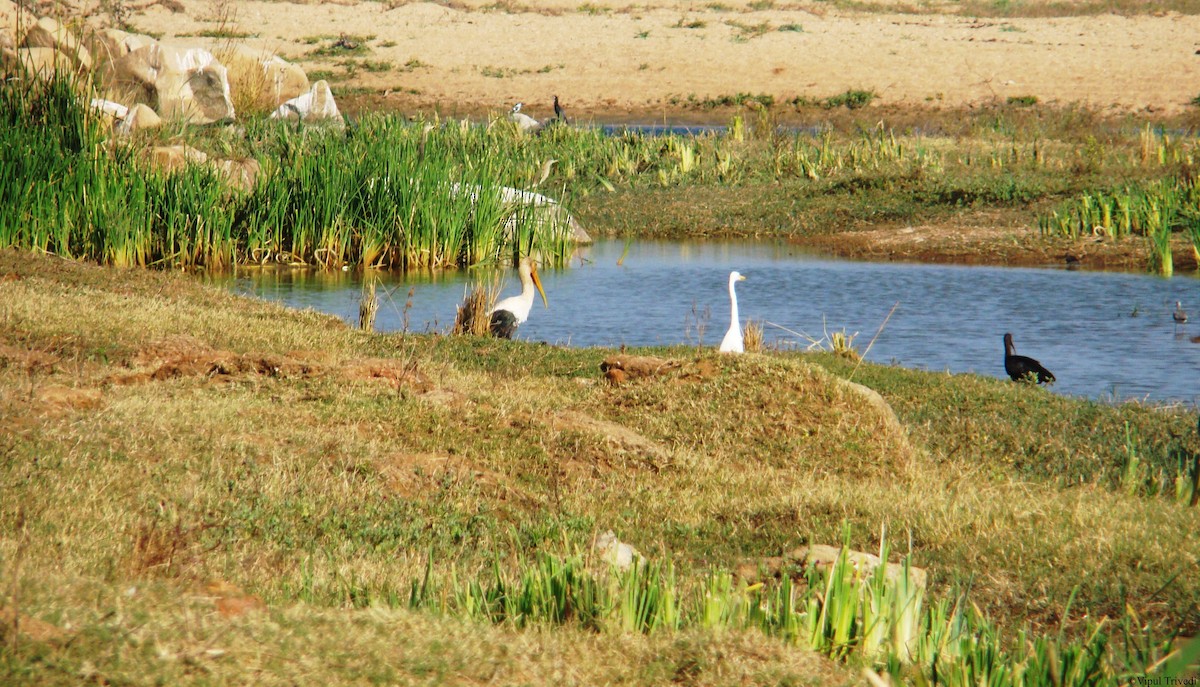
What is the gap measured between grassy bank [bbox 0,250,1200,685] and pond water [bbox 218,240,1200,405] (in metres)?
2.08

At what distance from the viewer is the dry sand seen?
36688 mm

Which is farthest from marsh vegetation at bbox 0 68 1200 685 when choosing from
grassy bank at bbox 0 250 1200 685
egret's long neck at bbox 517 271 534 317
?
egret's long neck at bbox 517 271 534 317

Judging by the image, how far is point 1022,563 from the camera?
607cm

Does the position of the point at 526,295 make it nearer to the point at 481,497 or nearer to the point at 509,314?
the point at 509,314

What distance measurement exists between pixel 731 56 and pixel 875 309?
27818mm

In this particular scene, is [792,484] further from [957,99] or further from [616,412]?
[957,99]

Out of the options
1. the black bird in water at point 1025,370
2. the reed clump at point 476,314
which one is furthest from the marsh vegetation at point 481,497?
the reed clump at point 476,314

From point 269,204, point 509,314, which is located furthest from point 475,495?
point 269,204

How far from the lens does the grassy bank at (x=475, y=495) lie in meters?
3.84

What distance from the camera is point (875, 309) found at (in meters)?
15.0

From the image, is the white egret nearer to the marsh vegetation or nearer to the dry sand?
the marsh vegetation

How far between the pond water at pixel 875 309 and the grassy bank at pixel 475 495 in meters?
2.08

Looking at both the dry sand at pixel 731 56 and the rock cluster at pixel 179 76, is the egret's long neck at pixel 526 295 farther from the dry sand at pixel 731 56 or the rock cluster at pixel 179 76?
the dry sand at pixel 731 56

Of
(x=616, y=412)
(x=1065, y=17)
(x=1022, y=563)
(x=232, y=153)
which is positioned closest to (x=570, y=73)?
(x=1065, y=17)
